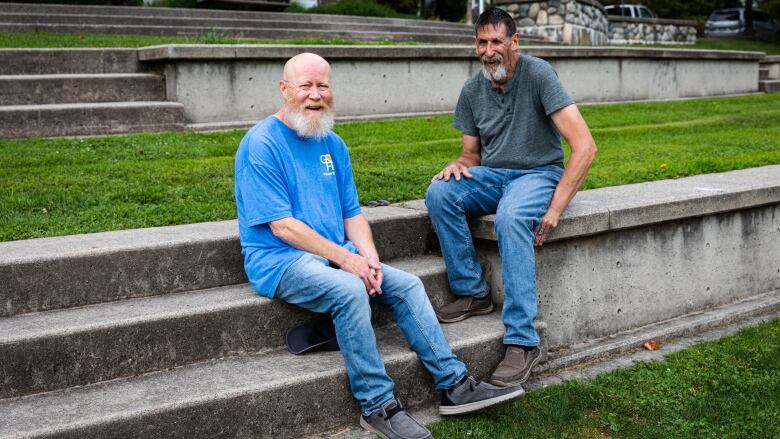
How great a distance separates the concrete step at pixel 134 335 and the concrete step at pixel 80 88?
451cm

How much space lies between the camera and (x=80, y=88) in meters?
8.12

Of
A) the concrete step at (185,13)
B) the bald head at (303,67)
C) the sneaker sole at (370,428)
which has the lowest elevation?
the sneaker sole at (370,428)

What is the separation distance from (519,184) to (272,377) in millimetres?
1715

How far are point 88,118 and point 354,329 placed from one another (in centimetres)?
482


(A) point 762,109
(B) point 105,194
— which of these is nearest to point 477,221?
(B) point 105,194

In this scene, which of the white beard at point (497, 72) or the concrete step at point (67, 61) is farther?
the concrete step at point (67, 61)

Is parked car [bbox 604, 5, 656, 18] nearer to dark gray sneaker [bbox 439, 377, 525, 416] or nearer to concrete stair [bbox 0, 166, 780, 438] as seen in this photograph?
concrete stair [bbox 0, 166, 780, 438]

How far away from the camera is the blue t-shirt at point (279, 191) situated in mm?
3945

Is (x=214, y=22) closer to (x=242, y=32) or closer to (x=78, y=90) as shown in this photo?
(x=242, y=32)

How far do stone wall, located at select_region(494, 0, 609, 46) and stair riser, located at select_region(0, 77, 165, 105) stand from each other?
11450 mm

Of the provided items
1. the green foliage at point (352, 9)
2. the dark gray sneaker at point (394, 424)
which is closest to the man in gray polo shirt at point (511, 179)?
the dark gray sneaker at point (394, 424)

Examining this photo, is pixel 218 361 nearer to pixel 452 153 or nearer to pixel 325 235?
pixel 325 235

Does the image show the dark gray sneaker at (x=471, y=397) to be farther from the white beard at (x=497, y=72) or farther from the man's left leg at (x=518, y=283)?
the white beard at (x=497, y=72)

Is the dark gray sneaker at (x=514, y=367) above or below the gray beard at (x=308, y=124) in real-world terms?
below
